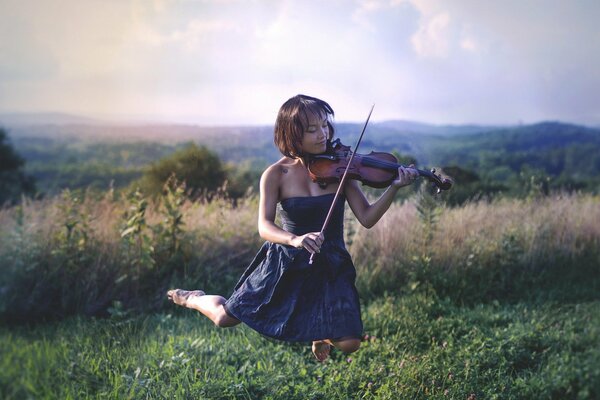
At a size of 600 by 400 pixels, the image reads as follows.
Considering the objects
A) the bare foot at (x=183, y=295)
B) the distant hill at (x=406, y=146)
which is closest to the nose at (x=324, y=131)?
the bare foot at (x=183, y=295)

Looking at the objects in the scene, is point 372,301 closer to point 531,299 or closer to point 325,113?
point 531,299

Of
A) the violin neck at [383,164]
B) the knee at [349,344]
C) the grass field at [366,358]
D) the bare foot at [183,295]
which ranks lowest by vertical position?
the grass field at [366,358]

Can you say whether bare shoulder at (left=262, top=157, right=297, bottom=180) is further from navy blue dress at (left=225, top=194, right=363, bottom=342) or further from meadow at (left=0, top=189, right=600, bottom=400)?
meadow at (left=0, top=189, right=600, bottom=400)

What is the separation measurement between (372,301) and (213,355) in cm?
182

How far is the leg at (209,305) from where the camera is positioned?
319 centimetres

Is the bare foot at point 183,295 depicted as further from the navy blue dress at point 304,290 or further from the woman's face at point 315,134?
the woman's face at point 315,134

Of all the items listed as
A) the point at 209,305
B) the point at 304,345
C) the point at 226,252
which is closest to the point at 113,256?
the point at 226,252

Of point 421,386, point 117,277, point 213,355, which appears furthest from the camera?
point 117,277

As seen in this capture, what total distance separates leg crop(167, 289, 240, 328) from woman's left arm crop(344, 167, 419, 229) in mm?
905

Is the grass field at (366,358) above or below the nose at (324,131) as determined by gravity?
below

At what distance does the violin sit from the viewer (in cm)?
297

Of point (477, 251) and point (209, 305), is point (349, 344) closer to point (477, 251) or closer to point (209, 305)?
point (209, 305)

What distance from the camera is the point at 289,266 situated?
9.96ft

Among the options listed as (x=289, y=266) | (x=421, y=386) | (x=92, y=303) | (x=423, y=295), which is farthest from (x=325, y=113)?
(x=92, y=303)
